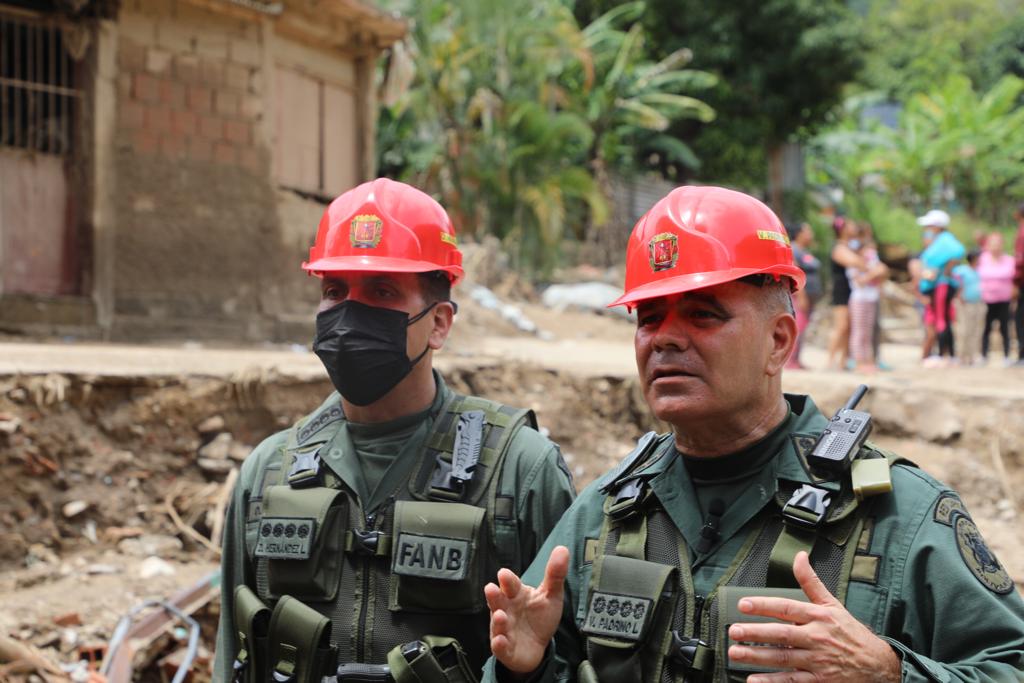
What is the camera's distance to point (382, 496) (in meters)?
2.70

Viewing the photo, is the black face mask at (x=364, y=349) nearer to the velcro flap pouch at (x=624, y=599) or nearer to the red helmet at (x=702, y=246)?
the red helmet at (x=702, y=246)

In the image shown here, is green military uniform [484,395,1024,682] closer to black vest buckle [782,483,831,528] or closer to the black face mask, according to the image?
black vest buckle [782,483,831,528]

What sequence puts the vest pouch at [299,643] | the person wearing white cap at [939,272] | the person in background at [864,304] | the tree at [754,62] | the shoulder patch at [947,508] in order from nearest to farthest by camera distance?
the shoulder patch at [947,508], the vest pouch at [299,643], the person in background at [864,304], the person wearing white cap at [939,272], the tree at [754,62]

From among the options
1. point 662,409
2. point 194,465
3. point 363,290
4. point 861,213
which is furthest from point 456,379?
point 861,213

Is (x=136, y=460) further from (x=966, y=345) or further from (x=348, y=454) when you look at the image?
(x=966, y=345)

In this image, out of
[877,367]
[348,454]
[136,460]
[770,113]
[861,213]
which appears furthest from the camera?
[861,213]

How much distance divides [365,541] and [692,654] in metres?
0.99

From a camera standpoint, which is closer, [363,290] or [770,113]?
[363,290]

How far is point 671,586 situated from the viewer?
201 cm

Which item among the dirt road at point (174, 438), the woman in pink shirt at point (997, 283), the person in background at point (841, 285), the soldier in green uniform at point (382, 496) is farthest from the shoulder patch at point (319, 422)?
the woman in pink shirt at point (997, 283)

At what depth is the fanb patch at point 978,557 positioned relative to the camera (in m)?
1.80

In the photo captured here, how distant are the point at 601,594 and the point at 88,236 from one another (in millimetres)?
7738

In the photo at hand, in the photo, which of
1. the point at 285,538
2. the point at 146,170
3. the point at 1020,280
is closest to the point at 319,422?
the point at 285,538

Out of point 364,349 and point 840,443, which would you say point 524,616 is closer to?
point 840,443
